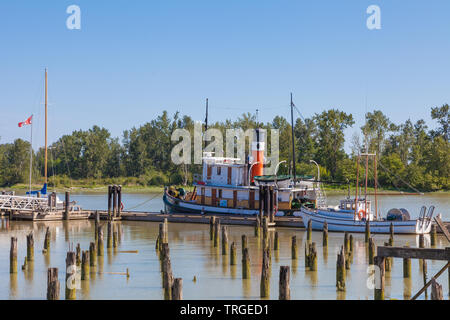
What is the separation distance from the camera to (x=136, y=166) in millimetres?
118000

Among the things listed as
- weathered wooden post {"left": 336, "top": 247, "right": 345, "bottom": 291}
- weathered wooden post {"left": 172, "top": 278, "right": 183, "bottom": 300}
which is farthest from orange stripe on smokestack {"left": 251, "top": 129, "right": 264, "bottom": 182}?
weathered wooden post {"left": 172, "top": 278, "right": 183, "bottom": 300}

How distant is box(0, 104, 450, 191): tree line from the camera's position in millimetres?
94875

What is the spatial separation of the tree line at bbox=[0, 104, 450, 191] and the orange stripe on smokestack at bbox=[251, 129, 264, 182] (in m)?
42.7

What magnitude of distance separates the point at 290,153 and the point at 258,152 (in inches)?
2052

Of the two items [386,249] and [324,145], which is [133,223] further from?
[324,145]

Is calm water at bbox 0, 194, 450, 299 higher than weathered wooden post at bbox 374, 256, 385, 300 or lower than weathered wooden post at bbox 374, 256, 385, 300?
lower

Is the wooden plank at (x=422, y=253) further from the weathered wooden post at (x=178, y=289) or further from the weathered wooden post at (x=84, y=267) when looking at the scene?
the weathered wooden post at (x=84, y=267)

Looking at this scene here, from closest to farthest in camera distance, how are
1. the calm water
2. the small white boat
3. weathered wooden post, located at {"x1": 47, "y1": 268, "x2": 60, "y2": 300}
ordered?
weathered wooden post, located at {"x1": 47, "y1": 268, "x2": 60, "y2": 300} → the calm water → the small white boat

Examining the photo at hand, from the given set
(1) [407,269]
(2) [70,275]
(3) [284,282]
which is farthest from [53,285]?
(1) [407,269]

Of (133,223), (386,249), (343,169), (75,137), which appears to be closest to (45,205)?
(133,223)

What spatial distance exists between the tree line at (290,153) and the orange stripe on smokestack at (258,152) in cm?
4269

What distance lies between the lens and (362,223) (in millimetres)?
39625

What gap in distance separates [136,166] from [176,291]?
10285cm

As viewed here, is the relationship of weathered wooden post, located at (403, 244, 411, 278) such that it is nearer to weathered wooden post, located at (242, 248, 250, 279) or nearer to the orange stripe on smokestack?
weathered wooden post, located at (242, 248, 250, 279)
